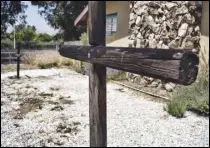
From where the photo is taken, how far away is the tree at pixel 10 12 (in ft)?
85.6

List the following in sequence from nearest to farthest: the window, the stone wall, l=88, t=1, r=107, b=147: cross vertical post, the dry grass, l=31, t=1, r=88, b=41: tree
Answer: l=88, t=1, r=107, b=147: cross vertical post < the stone wall < the window < the dry grass < l=31, t=1, r=88, b=41: tree

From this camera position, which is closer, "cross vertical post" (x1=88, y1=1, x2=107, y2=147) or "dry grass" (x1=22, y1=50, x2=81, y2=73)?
"cross vertical post" (x1=88, y1=1, x2=107, y2=147)

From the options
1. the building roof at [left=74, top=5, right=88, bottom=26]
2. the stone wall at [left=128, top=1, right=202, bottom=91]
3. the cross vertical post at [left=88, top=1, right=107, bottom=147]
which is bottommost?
the cross vertical post at [left=88, top=1, right=107, bottom=147]

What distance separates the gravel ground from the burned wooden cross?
2.71m

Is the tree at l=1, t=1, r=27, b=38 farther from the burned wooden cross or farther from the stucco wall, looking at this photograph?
the burned wooden cross

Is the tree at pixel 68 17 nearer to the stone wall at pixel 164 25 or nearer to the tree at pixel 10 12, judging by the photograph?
the tree at pixel 10 12

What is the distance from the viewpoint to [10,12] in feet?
89.1

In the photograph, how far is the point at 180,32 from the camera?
8164mm

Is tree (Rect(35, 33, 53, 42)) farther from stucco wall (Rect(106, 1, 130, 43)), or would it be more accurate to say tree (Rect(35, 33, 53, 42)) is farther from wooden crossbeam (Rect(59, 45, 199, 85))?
wooden crossbeam (Rect(59, 45, 199, 85))

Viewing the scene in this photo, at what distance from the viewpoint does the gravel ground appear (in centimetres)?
468

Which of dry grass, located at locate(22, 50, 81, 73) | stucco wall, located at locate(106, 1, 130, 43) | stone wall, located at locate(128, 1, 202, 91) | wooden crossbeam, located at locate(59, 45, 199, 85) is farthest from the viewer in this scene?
dry grass, located at locate(22, 50, 81, 73)

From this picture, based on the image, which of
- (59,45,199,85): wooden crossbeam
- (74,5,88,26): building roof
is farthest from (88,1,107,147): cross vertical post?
(74,5,88,26): building roof

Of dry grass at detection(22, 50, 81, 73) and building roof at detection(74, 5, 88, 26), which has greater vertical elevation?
building roof at detection(74, 5, 88, 26)

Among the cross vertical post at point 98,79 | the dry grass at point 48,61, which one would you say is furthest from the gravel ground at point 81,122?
the dry grass at point 48,61
